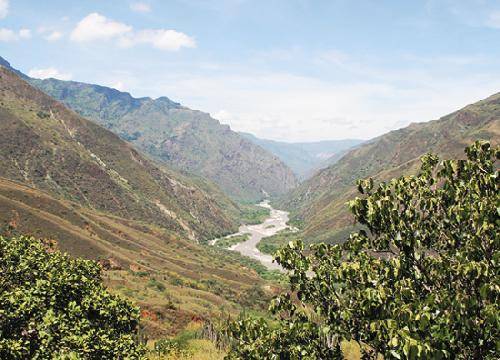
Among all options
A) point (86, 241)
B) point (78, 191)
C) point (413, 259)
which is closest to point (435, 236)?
point (413, 259)

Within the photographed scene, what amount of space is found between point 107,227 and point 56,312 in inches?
4478

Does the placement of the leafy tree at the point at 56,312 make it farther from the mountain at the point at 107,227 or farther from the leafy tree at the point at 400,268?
the mountain at the point at 107,227

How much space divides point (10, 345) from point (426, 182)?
15646 millimetres

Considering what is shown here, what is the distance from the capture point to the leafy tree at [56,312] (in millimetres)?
16500

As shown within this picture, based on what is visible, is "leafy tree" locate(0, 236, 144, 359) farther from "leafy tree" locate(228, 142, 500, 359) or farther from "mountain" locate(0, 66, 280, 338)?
"mountain" locate(0, 66, 280, 338)

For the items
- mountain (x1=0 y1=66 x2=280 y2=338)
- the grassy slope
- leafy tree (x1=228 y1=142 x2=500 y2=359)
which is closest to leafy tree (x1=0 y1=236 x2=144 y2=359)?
leafy tree (x1=228 y1=142 x2=500 y2=359)

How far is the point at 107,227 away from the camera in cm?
12775

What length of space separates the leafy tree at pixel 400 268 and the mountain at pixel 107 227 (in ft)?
151

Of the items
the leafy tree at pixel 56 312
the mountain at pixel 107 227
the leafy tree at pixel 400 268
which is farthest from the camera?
the mountain at pixel 107 227

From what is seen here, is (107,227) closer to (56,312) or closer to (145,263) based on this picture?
(145,263)

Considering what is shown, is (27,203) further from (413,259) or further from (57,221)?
(413,259)

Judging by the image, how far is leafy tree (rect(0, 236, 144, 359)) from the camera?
16.5 m

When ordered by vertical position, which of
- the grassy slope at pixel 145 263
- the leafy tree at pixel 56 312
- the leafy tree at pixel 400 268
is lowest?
the grassy slope at pixel 145 263

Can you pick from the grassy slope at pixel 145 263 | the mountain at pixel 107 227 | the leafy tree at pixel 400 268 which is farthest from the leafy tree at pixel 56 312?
the mountain at pixel 107 227
